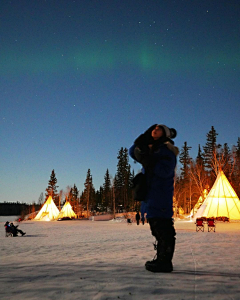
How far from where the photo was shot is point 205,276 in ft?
11.5

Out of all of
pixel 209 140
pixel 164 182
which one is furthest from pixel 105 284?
pixel 209 140

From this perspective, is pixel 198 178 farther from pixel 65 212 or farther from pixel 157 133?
pixel 157 133

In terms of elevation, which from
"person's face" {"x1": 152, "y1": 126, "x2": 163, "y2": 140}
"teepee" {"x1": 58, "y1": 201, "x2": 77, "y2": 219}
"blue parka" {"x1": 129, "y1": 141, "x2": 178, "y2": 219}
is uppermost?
"person's face" {"x1": 152, "y1": 126, "x2": 163, "y2": 140}

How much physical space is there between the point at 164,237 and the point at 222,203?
2526cm

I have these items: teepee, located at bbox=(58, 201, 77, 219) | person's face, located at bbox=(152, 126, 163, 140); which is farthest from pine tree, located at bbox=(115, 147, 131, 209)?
person's face, located at bbox=(152, 126, 163, 140)

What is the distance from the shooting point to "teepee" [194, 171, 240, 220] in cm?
2644

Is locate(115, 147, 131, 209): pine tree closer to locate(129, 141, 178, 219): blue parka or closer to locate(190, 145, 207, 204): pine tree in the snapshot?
locate(190, 145, 207, 204): pine tree

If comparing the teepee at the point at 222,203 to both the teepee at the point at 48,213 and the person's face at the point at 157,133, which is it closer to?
the person's face at the point at 157,133

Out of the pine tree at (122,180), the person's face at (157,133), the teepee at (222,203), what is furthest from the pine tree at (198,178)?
the person's face at (157,133)

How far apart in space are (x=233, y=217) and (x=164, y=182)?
995 inches

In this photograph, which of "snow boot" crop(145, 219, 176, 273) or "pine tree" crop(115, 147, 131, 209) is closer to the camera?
"snow boot" crop(145, 219, 176, 273)

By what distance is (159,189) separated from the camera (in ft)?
12.7

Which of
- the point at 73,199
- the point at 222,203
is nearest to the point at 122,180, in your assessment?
the point at 73,199

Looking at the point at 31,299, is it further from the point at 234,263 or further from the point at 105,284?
the point at 234,263
